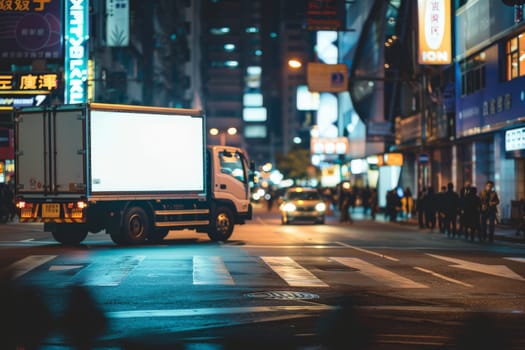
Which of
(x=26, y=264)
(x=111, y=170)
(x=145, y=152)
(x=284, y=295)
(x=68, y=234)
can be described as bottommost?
(x=284, y=295)

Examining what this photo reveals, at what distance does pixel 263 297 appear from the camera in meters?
12.6

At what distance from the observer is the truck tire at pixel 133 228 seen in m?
23.4

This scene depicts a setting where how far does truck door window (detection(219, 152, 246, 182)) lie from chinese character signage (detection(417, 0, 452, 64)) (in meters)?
16.2

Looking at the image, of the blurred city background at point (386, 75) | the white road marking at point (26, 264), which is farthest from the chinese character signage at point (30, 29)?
the white road marking at point (26, 264)

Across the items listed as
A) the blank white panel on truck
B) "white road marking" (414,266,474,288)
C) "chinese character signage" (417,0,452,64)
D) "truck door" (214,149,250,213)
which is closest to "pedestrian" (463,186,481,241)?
"truck door" (214,149,250,213)

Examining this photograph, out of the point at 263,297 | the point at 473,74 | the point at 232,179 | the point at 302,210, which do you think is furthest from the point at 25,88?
the point at 263,297

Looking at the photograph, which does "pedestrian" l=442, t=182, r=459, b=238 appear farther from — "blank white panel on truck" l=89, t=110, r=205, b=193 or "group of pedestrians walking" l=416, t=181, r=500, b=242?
"blank white panel on truck" l=89, t=110, r=205, b=193

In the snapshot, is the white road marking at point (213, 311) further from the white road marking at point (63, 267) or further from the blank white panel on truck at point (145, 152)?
the blank white panel on truck at point (145, 152)

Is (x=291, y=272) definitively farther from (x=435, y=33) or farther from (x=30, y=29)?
(x=30, y=29)

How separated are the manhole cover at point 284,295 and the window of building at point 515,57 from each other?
77.8ft

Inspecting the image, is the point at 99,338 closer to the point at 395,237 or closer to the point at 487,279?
the point at 487,279

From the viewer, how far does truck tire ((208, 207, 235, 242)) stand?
85.4ft

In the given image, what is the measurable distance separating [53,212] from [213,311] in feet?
41.5

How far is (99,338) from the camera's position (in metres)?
9.00
